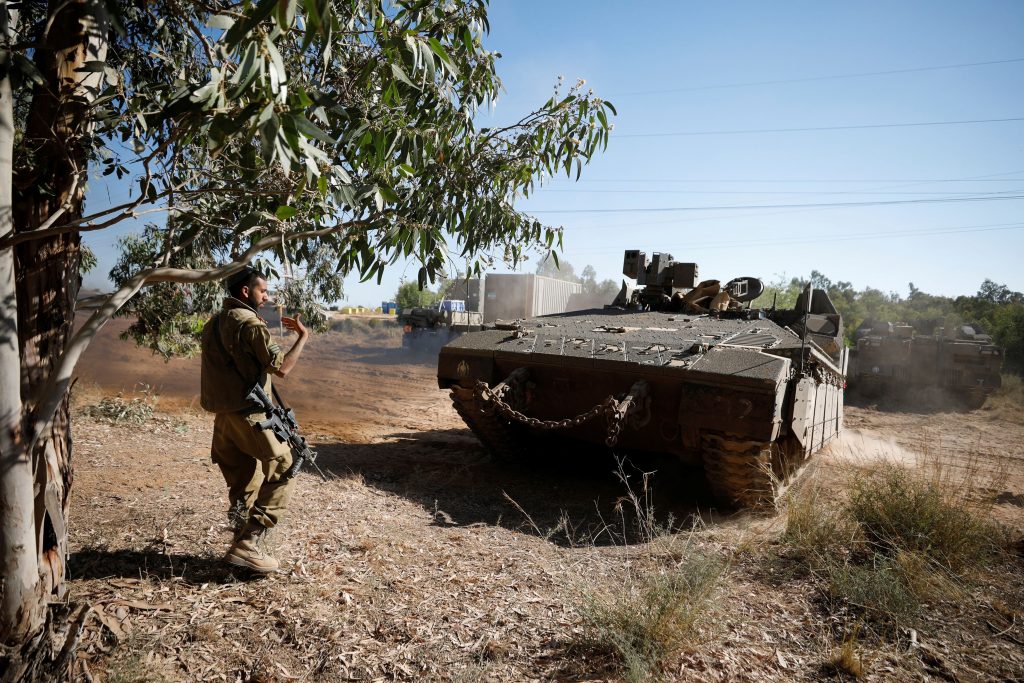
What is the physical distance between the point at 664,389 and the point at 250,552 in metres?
3.08

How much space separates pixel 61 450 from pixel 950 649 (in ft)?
13.7

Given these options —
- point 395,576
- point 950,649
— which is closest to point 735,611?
point 950,649

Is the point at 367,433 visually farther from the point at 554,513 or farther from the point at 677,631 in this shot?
the point at 677,631

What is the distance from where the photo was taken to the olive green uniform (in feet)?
10.2

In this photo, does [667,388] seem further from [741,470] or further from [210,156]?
[210,156]

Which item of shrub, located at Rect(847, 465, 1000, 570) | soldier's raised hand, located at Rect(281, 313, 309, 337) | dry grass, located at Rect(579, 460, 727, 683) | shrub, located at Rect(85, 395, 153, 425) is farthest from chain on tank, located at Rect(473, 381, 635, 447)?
shrub, located at Rect(85, 395, 153, 425)

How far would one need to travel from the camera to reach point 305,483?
5.05 metres

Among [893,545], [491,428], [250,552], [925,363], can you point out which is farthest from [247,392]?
[925,363]

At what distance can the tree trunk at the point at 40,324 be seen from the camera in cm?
218

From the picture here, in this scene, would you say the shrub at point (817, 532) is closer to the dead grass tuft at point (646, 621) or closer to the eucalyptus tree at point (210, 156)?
the dead grass tuft at point (646, 621)

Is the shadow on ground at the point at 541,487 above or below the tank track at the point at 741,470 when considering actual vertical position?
below

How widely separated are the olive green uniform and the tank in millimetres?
1928

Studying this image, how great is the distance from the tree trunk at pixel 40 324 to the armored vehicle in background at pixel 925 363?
620 inches

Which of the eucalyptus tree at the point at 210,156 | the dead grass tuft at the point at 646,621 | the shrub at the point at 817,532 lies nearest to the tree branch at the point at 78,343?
the eucalyptus tree at the point at 210,156
